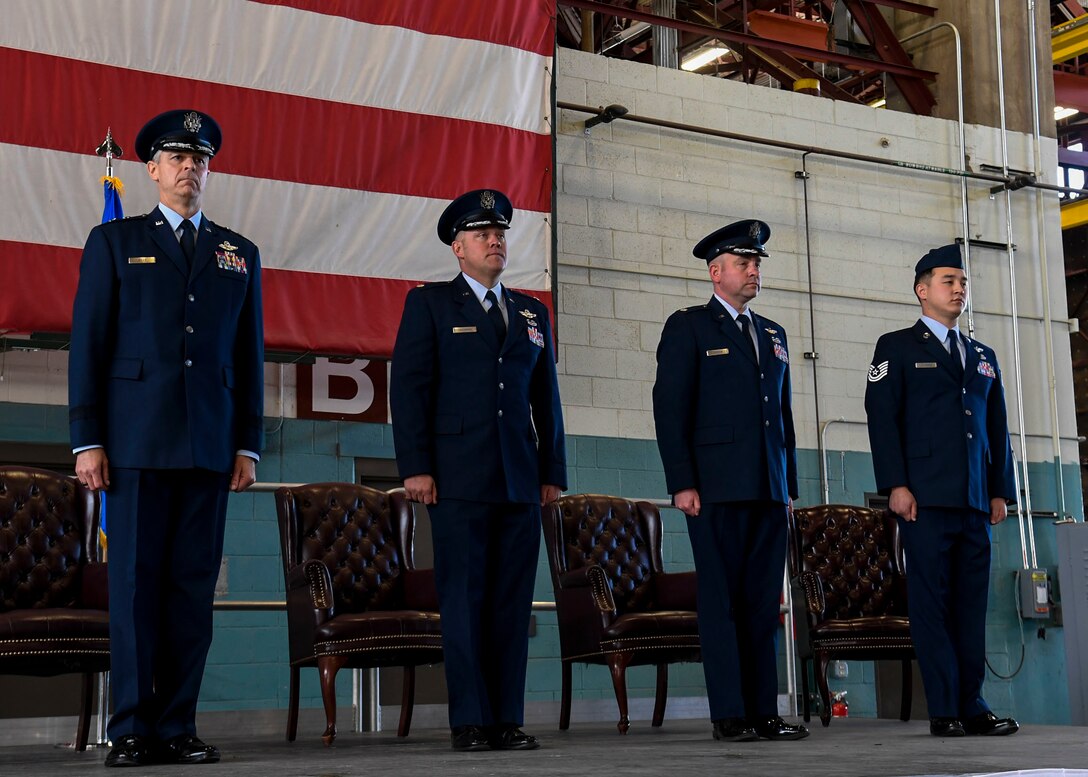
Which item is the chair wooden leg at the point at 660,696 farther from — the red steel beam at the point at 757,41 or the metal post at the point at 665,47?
the metal post at the point at 665,47

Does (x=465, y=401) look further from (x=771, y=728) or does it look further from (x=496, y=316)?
(x=771, y=728)

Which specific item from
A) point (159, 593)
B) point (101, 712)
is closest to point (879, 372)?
point (159, 593)

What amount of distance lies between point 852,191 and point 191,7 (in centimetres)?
418

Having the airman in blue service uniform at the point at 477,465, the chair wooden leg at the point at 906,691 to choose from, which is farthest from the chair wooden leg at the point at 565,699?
the airman in blue service uniform at the point at 477,465

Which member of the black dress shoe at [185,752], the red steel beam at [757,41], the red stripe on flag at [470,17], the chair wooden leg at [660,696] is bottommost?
the chair wooden leg at [660,696]

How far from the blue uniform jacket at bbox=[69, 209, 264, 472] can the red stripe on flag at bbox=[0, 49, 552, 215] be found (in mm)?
2725

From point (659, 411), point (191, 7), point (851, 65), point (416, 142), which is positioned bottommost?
point (659, 411)

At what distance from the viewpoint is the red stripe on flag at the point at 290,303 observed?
5.50 metres

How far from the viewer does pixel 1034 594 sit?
327 inches

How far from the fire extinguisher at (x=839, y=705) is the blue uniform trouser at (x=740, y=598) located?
3262 millimetres

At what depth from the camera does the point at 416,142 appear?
21.1 feet

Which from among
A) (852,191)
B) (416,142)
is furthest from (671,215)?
(416,142)

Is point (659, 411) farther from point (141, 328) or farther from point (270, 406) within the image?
point (270, 406)

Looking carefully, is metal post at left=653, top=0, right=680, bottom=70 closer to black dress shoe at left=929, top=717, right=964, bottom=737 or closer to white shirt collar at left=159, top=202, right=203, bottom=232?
black dress shoe at left=929, top=717, right=964, bottom=737
